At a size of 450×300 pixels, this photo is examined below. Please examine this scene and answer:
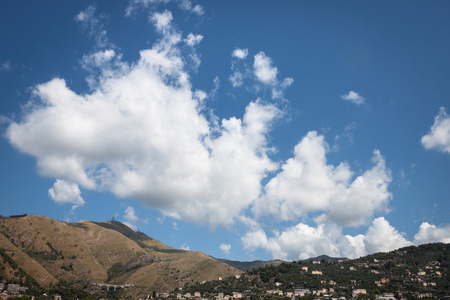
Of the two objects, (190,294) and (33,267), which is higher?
(33,267)

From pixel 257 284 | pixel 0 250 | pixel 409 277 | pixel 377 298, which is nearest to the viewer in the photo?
pixel 377 298

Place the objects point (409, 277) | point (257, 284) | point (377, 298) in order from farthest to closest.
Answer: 1. point (257, 284)
2. point (409, 277)
3. point (377, 298)

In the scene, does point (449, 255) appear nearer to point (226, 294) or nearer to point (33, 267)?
point (226, 294)

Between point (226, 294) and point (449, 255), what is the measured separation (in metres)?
133

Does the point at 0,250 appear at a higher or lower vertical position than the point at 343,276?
higher

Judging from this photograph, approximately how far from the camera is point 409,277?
169m

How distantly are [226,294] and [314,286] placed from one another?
4825 cm

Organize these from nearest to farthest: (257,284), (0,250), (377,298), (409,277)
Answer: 1. (377,298)
2. (409,277)
3. (0,250)
4. (257,284)

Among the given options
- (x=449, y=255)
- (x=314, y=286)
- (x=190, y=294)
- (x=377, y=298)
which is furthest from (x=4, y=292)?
(x=449, y=255)

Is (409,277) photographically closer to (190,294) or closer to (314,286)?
(314,286)

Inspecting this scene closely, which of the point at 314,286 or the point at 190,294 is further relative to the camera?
the point at 190,294

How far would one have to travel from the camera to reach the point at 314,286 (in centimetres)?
17338

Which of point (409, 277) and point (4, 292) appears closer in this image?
point (4, 292)

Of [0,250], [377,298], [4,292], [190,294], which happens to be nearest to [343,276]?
[377,298]
